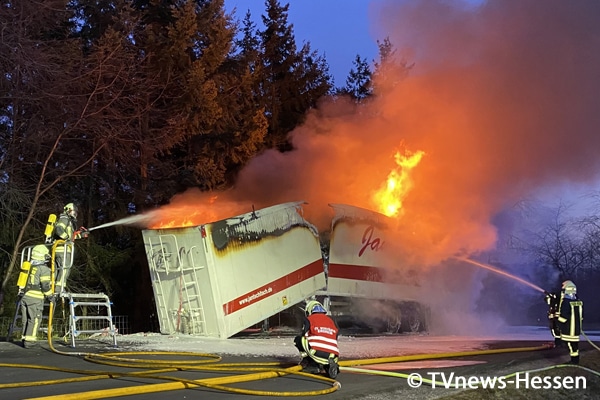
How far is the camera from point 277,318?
13.3 meters

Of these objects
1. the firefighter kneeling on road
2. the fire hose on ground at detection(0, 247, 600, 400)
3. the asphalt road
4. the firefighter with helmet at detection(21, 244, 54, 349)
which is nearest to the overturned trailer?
the fire hose on ground at detection(0, 247, 600, 400)

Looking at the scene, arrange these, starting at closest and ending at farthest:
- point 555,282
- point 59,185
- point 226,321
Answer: point 226,321, point 59,185, point 555,282

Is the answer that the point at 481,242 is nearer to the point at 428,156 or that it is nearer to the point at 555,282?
the point at 428,156

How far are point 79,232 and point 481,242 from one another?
11.1 metres

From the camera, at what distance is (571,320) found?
968cm

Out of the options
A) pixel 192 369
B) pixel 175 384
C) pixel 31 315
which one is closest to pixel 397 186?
pixel 192 369

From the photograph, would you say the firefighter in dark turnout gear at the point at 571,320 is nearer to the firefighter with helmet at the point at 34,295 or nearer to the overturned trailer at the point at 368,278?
the overturned trailer at the point at 368,278

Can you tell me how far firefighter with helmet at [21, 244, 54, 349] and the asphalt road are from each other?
33cm

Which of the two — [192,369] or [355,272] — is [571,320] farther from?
[192,369]

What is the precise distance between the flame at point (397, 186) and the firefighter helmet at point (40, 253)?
8617mm

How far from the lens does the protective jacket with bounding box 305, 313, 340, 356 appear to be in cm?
752

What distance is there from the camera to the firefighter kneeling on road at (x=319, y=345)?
24.6 feet

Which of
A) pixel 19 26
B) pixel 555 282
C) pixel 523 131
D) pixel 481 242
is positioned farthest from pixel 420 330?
pixel 555 282

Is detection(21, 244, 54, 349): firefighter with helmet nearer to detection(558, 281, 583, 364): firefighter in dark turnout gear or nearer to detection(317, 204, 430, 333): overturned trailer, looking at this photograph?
detection(317, 204, 430, 333): overturned trailer
